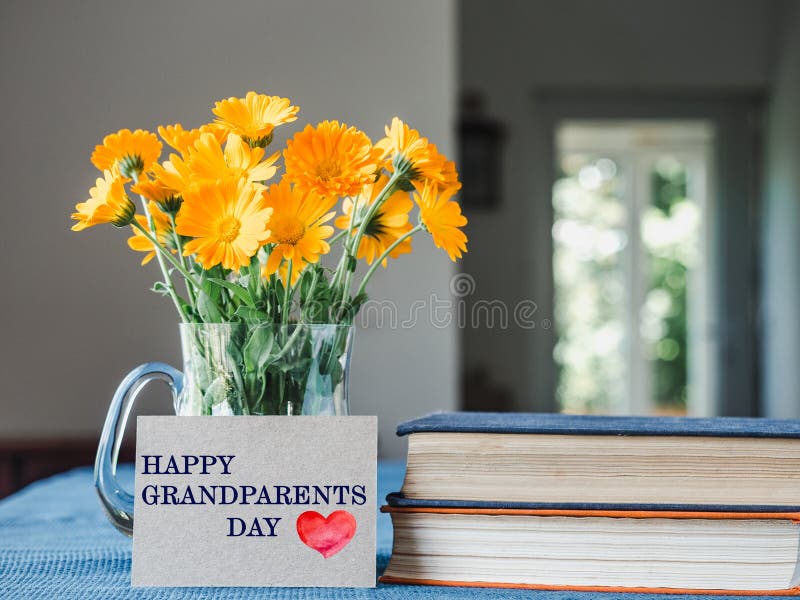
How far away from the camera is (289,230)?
1.78 ft

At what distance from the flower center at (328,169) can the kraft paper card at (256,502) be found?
6.8 inches

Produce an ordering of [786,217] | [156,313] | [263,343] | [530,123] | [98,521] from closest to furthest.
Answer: [263,343] < [98,521] < [156,313] < [786,217] < [530,123]

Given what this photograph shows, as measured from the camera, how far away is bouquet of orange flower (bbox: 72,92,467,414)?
0.53m

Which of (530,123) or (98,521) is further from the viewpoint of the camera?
(530,123)

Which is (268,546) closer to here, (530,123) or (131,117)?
(131,117)

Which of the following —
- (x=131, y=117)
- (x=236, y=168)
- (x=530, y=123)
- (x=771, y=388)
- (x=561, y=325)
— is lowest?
(x=771, y=388)

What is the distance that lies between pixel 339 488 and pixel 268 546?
65mm

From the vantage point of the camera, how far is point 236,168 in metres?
0.56

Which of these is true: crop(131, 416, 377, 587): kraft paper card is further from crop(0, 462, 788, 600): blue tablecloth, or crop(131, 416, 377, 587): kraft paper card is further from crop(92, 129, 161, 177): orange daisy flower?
crop(92, 129, 161, 177): orange daisy flower

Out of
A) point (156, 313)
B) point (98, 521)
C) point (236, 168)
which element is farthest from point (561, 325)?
point (236, 168)

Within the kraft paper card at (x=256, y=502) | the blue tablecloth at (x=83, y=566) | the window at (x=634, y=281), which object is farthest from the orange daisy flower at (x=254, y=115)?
the window at (x=634, y=281)

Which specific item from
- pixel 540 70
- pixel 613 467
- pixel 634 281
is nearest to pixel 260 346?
pixel 613 467

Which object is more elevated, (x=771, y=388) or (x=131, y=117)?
(x=131, y=117)

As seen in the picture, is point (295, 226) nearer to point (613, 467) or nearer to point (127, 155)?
point (127, 155)
